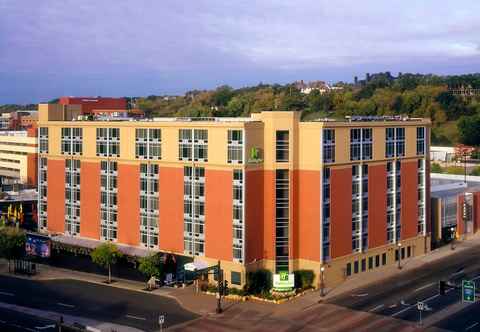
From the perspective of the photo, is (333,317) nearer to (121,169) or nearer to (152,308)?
(152,308)

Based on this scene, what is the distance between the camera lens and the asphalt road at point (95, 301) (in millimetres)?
43031

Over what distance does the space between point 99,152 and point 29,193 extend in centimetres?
2608

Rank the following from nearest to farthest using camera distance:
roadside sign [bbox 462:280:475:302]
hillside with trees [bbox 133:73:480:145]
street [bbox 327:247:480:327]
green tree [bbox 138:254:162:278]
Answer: roadside sign [bbox 462:280:475:302] → street [bbox 327:247:480:327] → green tree [bbox 138:254:162:278] → hillside with trees [bbox 133:73:480:145]

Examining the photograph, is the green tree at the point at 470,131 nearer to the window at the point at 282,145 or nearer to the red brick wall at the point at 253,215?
the window at the point at 282,145

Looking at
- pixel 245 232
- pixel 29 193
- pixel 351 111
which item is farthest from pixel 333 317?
pixel 351 111

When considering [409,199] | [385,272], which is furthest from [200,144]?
[409,199]

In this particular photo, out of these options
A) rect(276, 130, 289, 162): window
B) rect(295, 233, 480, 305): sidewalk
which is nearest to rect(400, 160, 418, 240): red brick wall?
rect(295, 233, 480, 305): sidewalk

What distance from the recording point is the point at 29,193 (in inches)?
3177

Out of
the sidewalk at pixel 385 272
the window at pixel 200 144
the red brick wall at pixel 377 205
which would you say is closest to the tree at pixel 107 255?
the window at pixel 200 144

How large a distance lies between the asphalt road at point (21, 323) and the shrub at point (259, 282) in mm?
14187

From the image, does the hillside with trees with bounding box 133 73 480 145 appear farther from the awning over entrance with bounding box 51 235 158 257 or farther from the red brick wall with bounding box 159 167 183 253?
the red brick wall with bounding box 159 167 183 253

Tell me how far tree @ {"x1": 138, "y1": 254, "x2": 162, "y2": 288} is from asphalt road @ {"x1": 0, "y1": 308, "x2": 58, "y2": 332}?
30.1ft

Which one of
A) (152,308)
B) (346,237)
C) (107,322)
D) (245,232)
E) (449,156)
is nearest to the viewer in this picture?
(107,322)

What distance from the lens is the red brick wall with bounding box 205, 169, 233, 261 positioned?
162 feet
